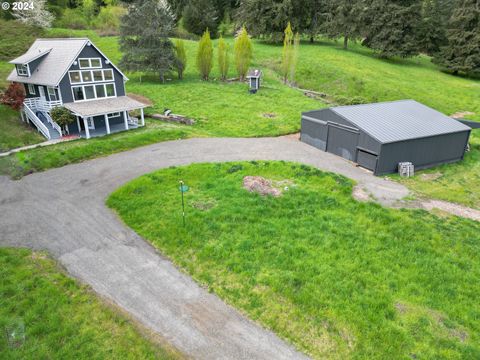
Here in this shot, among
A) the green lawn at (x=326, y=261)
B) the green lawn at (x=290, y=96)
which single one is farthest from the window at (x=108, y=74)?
the green lawn at (x=326, y=261)

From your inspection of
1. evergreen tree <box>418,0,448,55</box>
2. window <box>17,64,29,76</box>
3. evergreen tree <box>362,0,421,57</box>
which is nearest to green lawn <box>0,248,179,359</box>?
window <box>17,64,29,76</box>


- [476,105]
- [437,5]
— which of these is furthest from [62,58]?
[437,5]

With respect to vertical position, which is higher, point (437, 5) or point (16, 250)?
point (437, 5)

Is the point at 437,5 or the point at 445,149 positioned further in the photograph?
the point at 437,5

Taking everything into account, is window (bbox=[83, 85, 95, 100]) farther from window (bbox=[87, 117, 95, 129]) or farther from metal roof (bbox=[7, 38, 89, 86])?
metal roof (bbox=[7, 38, 89, 86])

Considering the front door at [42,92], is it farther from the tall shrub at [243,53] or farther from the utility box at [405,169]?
the utility box at [405,169]

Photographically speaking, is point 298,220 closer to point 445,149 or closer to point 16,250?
point 16,250
